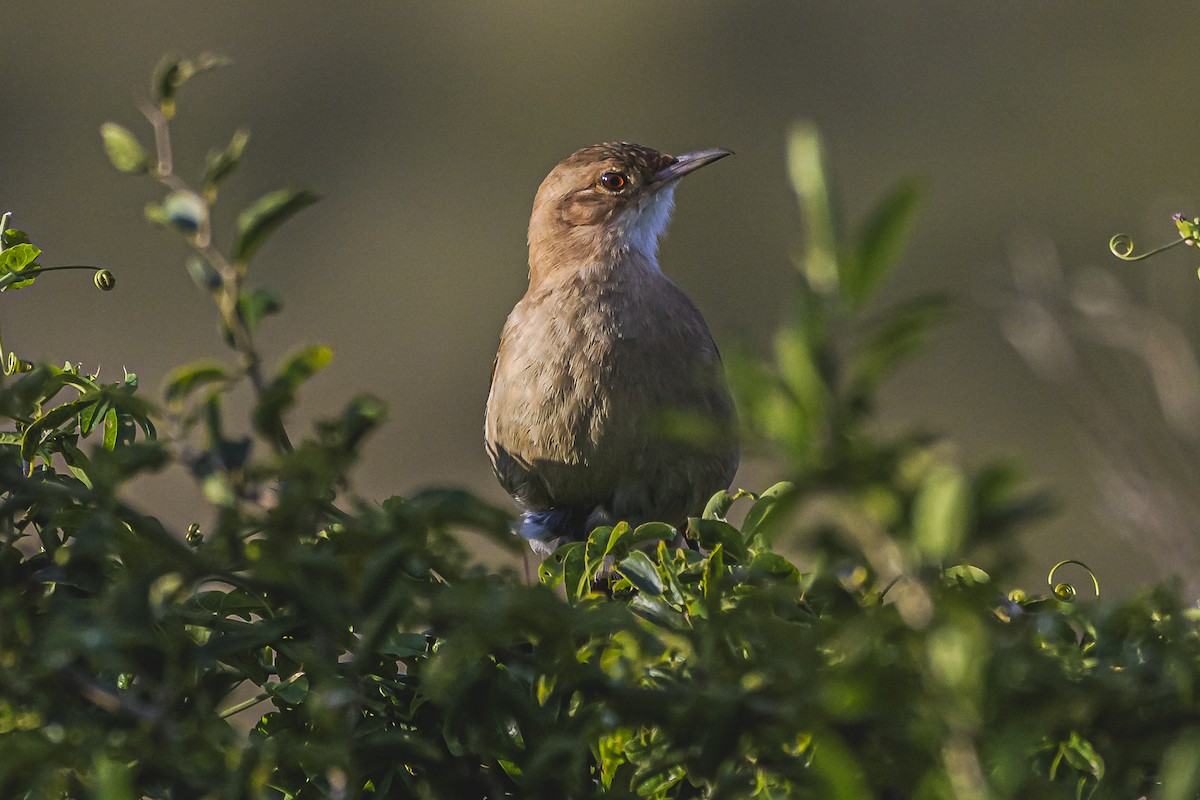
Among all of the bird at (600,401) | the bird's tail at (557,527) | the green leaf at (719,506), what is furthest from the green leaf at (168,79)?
the bird's tail at (557,527)

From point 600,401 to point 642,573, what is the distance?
→ 105 inches

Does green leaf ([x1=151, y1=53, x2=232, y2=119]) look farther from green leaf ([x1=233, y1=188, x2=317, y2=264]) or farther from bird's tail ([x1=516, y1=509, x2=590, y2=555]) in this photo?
bird's tail ([x1=516, y1=509, x2=590, y2=555])

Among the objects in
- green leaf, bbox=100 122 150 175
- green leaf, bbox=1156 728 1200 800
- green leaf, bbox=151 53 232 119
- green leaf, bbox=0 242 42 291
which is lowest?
green leaf, bbox=1156 728 1200 800

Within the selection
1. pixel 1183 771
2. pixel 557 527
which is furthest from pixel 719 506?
pixel 557 527

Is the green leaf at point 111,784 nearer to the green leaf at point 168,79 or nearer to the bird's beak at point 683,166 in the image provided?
the green leaf at point 168,79

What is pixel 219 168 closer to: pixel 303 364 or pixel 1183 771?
pixel 303 364

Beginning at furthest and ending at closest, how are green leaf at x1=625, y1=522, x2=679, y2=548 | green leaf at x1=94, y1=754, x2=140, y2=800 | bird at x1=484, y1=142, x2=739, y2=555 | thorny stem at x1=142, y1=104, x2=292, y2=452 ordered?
1. bird at x1=484, y1=142, x2=739, y2=555
2. green leaf at x1=625, y1=522, x2=679, y2=548
3. thorny stem at x1=142, y1=104, x2=292, y2=452
4. green leaf at x1=94, y1=754, x2=140, y2=800

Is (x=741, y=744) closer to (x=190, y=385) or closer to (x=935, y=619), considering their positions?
(x=935, y=619)

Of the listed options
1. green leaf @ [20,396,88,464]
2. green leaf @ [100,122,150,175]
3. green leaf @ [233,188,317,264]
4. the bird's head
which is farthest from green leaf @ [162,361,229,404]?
the bird's head

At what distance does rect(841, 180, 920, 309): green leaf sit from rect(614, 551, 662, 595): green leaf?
106cm

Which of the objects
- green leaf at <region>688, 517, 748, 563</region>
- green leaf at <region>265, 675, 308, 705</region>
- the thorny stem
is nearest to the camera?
the thorny stem

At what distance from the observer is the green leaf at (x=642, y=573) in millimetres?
2135

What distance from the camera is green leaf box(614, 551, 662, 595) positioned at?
2135 mm

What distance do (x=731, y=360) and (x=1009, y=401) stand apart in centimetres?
1695
